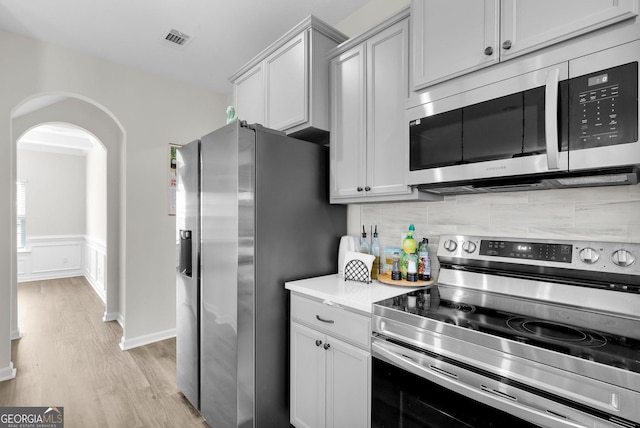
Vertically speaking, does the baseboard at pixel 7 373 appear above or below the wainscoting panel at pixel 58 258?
below

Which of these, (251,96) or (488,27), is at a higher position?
(251,96)

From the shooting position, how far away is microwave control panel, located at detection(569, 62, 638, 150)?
3.34 feet

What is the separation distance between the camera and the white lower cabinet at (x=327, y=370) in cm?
148

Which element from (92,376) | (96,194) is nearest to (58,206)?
(96,194)

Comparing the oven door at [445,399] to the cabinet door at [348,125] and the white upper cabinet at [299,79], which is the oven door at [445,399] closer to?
the cabinet door at [348,125]

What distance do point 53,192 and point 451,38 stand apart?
25.2 ft

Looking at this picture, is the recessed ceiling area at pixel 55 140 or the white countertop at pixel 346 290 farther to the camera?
the recessed ceiling area at pixel 55 140

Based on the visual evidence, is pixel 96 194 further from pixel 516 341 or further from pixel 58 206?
pixel 516 341

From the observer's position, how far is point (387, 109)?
1.77 m

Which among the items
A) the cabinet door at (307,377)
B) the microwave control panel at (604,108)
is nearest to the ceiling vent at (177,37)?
the cabinet door at (307,377)

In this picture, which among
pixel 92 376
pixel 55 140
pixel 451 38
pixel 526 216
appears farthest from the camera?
pixel 55 140

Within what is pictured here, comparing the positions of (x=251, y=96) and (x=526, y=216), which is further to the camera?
(x=251, y=96)

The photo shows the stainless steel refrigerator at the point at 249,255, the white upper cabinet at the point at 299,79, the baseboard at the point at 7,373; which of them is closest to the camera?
the stainless steel refrigerator at the point at 249,255

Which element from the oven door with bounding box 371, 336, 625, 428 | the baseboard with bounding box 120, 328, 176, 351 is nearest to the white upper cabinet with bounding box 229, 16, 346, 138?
the oven door with bounding box 371, 336, 625, 428
